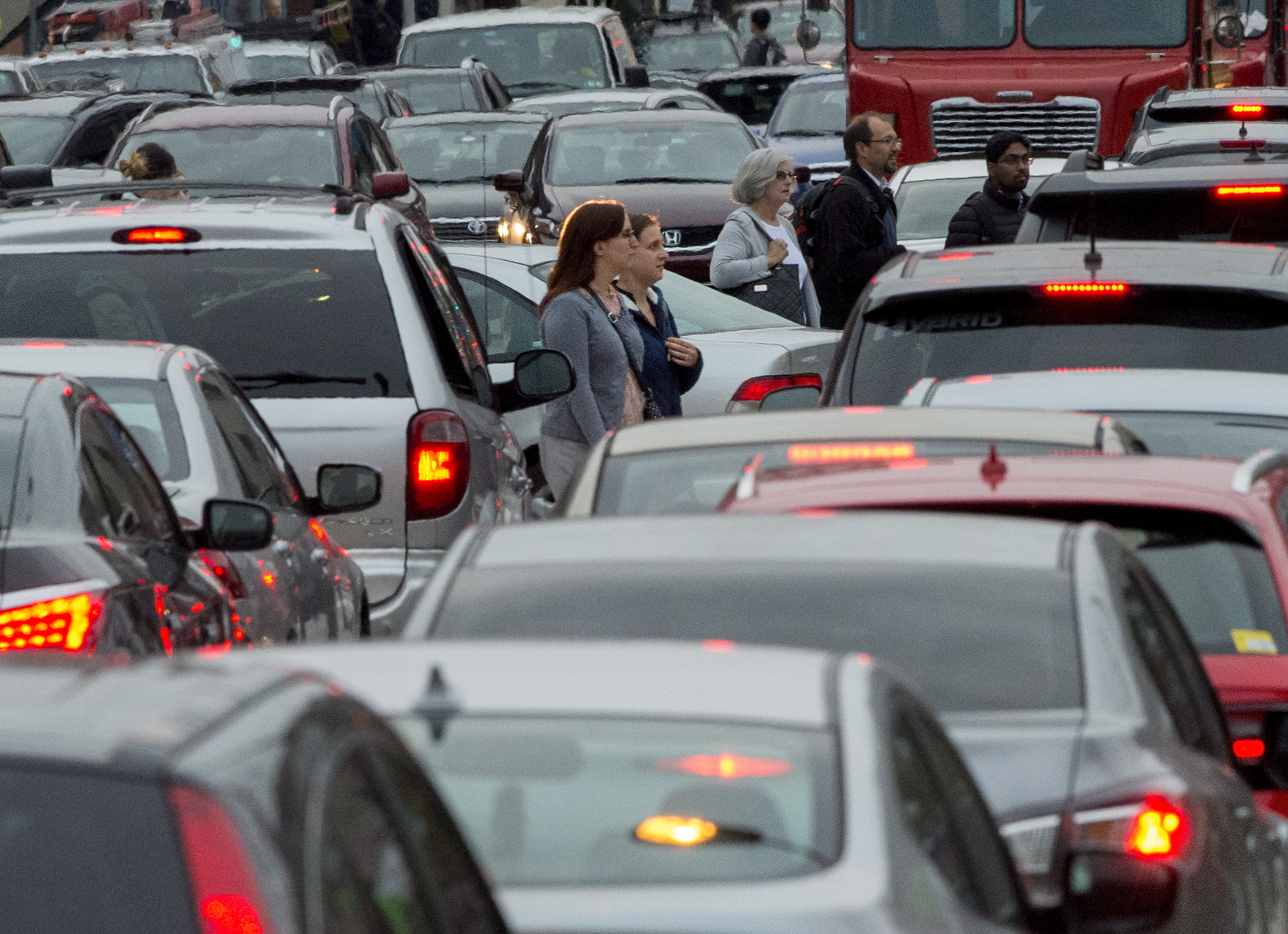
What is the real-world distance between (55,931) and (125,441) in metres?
4.28

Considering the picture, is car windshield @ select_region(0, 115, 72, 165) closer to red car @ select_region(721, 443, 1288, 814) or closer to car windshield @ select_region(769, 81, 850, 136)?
car windshield @ select_region(769, 81, 850, 136)

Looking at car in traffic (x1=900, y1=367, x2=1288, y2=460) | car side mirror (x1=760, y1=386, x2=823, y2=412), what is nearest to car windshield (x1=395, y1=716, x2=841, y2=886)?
car in traffic (x1=900, y1=367, x2=1288, y2=460)

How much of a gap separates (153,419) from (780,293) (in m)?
6.75

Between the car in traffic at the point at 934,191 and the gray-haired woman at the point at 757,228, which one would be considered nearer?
the gray-haired woman at the point at 757,228

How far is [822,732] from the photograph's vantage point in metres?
3.35

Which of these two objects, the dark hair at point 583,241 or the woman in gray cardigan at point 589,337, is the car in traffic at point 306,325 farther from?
the dark hair at point 583,241

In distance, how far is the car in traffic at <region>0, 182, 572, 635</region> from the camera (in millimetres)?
8164

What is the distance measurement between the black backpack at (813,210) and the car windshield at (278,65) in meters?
21.9

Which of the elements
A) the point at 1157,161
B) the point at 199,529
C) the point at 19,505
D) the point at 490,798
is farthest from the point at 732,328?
the point at 490,798

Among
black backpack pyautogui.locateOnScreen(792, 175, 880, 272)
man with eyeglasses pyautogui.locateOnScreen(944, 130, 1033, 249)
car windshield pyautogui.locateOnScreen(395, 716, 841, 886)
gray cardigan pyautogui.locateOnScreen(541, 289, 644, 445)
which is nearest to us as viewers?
car windshield pyautogui.locateOnScreen(395, 716, 841, 886)

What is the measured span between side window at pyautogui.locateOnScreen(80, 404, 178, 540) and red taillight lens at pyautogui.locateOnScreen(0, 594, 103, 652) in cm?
40

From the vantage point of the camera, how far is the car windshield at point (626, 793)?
3.26 metres

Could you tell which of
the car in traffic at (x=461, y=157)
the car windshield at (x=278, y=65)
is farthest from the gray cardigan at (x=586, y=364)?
the car windshield at (x=278, y=65)

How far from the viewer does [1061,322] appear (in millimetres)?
7980
